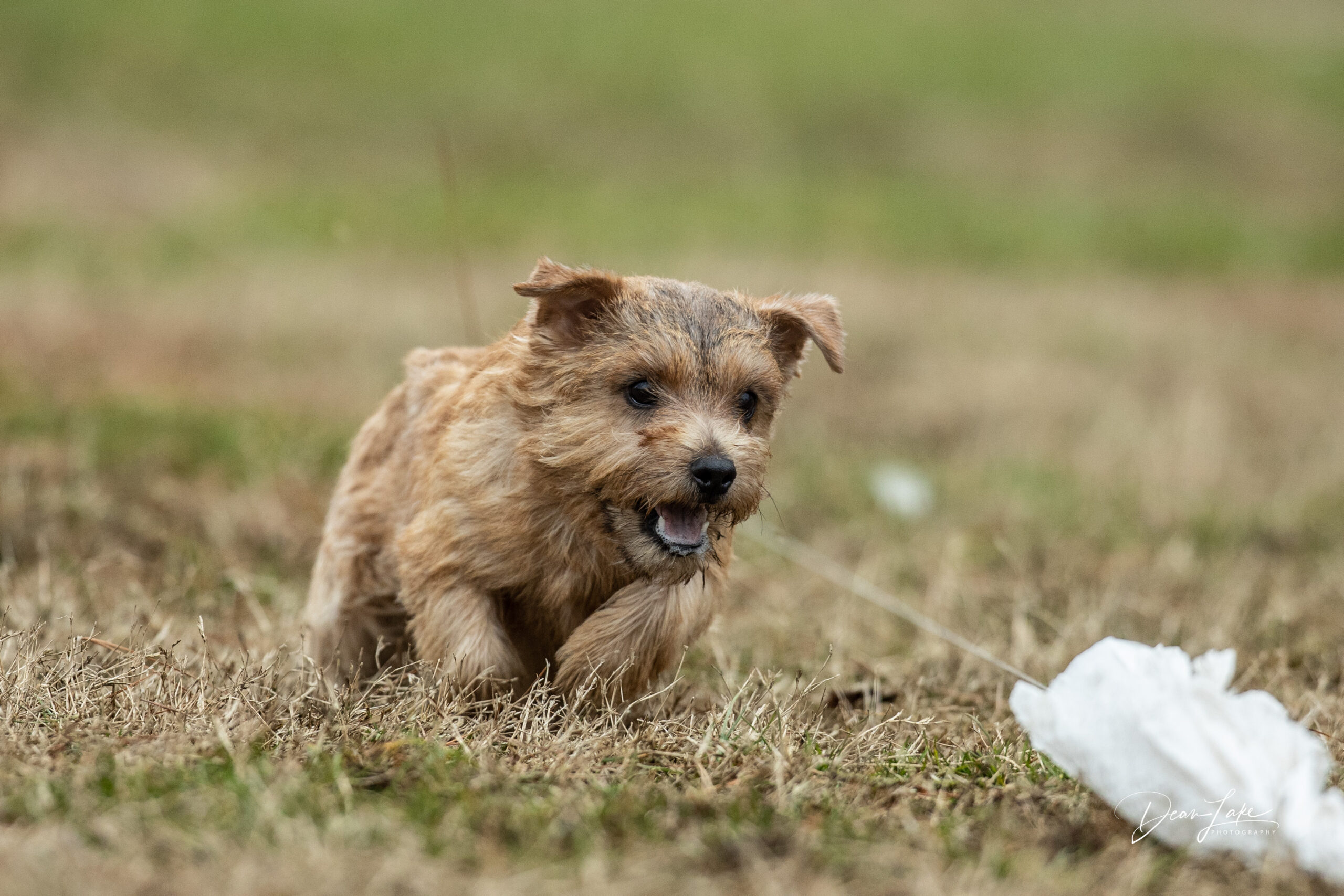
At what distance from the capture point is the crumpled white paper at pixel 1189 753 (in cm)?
344

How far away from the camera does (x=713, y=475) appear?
4059mm

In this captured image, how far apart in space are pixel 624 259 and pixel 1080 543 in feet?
29.3

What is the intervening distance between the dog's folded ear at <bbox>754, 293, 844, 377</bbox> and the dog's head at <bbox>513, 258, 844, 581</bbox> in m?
0.07

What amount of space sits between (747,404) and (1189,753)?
1.68 meters

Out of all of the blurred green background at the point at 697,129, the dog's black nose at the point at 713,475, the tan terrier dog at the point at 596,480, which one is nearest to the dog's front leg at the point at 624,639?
the tan terrier dog at the point at 596,480

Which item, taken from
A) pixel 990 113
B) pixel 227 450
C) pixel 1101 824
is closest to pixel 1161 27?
pixel 990 113

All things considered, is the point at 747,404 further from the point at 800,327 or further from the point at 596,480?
the point at 596,480

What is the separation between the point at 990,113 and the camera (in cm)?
2967

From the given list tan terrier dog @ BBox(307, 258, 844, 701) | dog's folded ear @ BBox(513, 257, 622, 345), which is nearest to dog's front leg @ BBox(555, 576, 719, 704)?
tan terrier dog @ BBox(307, 258, 844, 701)

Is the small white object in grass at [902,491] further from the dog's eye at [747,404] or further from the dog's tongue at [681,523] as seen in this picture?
the dog's tongue at [681,523]

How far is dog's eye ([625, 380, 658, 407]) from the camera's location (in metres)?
4.30

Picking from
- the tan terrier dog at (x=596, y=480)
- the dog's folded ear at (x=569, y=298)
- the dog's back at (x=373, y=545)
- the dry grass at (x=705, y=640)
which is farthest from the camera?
the dog's back at (x=373, y=545)
